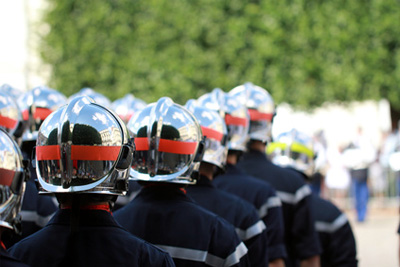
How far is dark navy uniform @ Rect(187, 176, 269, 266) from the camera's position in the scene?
14.2ft

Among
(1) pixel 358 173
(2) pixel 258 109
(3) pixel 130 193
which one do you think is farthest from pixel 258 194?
(1) pixel 358 173

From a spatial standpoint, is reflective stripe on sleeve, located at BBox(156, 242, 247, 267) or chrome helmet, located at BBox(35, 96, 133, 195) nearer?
chrome helmet, located at BBox(35, 96, 133, 195)

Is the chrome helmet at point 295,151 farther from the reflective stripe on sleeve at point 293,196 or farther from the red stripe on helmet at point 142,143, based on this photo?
the red stripe on helmet at point 142,143

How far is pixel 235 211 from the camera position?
4.39 meters

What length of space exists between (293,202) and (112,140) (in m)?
3.14

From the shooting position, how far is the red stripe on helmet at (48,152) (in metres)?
3.09

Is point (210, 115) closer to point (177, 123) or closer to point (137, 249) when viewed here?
point (177, 123)

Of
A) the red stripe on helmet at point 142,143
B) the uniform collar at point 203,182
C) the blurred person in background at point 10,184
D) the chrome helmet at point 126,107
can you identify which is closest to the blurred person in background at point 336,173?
the chrome helmet at point 126,107

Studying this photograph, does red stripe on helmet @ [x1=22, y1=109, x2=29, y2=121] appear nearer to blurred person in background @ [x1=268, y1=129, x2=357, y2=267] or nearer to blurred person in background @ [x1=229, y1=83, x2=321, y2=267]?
blurred person in background @ [x1=229, y1=83, x2=321, y2=267]

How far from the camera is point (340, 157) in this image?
17406mm

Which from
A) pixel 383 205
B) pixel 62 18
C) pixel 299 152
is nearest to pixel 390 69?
pixel 383 205

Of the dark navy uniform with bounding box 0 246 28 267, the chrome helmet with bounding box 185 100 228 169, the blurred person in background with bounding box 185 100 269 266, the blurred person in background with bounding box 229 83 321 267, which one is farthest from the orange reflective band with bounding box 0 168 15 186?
the blurred person in background with bounding box 229 83 321 267

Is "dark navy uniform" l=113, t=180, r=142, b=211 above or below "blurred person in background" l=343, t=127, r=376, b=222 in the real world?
above

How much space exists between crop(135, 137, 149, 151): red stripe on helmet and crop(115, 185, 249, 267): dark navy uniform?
353 millimetres
